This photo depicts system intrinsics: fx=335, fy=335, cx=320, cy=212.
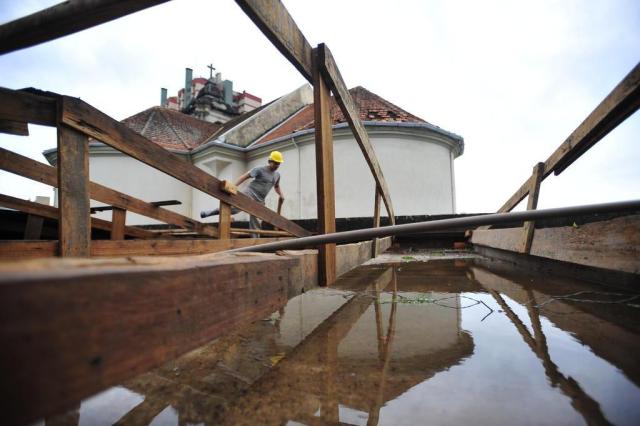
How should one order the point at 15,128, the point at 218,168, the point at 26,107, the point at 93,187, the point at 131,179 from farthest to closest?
1. the point at 218,168
2. the point at 131,179
3. the point at 93,187
4. the point at 15,128
5. the point at 26,107

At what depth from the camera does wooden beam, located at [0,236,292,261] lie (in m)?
2.21

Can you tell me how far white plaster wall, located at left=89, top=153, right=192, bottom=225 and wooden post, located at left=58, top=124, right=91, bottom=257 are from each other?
1232 cm

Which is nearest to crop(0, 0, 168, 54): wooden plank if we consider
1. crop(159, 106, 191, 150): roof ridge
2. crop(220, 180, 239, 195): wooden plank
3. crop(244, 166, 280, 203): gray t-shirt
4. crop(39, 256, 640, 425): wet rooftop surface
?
crop(39, 256, 640, 425): wet rooftop surface

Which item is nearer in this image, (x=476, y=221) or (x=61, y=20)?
(x=476, y=221)

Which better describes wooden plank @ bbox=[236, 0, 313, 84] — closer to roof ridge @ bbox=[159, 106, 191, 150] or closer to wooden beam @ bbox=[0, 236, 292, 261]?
wooden beam @ bbox=[0, 236, 292, 261]

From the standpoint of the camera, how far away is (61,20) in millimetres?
1444

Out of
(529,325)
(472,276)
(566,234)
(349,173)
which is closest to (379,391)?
(529,325)

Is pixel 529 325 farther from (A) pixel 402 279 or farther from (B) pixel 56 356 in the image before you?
(B) pixel 56 356

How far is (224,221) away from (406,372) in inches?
101

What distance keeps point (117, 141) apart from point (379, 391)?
221cm

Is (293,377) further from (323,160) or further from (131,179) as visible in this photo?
(131,179)

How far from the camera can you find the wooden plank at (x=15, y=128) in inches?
90.1

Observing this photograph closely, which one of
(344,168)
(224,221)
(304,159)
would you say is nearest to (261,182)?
(224,221)

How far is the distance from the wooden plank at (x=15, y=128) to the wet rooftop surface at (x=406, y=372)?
6.97ft
